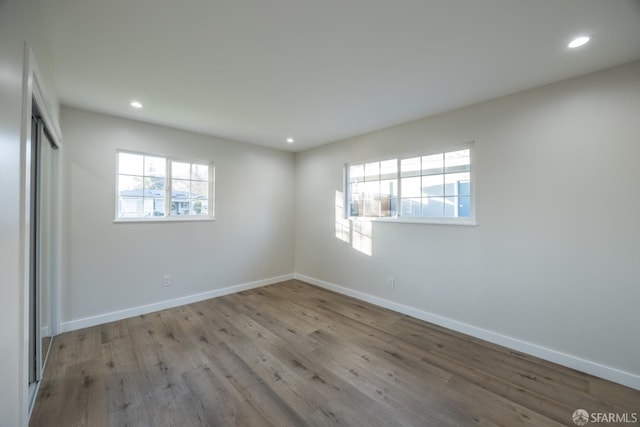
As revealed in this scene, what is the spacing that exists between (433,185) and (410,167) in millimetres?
390

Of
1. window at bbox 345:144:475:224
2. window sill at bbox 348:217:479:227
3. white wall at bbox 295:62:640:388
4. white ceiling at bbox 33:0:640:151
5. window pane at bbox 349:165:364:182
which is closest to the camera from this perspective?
white ceiling at bbox 33:0:640:151

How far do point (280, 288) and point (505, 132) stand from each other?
3.78 m

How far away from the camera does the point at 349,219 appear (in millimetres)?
4113

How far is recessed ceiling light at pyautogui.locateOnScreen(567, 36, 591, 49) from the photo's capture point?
5.79ft

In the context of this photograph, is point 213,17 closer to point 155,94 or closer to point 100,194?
point 155,94

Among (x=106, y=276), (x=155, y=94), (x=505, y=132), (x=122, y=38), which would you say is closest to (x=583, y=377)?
(x=505, y=132)

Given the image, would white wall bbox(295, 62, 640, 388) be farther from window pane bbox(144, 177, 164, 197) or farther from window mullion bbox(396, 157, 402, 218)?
window pane bbox(144, 177, 164, 197)

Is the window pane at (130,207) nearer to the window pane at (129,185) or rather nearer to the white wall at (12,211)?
the window pane at (129,185)

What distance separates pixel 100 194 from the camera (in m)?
3.08

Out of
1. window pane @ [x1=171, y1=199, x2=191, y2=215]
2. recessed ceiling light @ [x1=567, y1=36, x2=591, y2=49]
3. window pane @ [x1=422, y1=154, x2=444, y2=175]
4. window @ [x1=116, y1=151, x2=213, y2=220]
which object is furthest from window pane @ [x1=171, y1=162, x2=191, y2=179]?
recessed ceiling light @ [x1=567, y1=36, x2=591, y2=49]

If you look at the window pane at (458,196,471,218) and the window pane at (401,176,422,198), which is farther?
the window pane at (401,176,422,198)

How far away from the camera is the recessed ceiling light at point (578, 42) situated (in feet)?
5.79

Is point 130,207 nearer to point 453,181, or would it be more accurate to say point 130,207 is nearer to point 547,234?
point 453,181

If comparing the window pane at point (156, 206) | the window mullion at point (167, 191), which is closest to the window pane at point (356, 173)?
the window mullion at point (167, 191)
